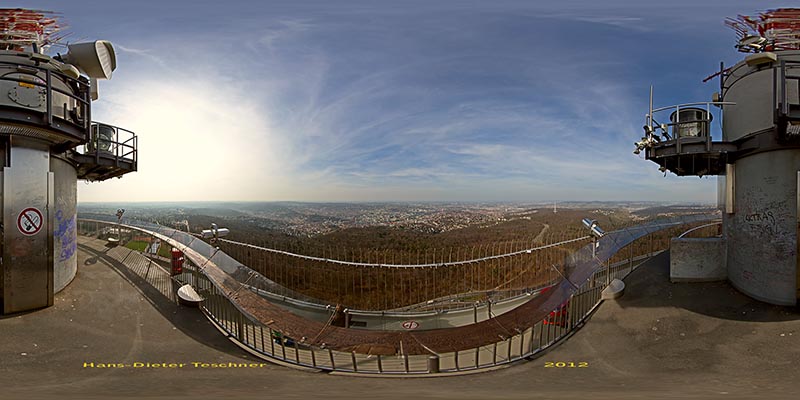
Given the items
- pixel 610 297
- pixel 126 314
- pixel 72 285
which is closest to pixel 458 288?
pixel 610 297

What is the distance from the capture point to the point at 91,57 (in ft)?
26.5

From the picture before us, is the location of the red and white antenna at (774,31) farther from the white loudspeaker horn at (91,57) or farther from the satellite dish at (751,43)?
the white loudspeaker horn at (91,57)

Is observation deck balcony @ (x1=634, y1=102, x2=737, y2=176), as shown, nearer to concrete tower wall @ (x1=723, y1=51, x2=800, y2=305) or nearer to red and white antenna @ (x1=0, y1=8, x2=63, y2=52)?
concrete tower wall @ (x1=723, y1=51, x2=800, y2=305)

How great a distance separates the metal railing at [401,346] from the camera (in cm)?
585

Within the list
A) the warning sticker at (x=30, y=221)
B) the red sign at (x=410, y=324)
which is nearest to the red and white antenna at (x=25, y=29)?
the warning sticker at (x=30, y=221)

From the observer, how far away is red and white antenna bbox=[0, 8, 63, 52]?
7.62 meters

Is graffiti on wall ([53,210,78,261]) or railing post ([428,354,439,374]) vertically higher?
graffiti on wall ([53,210,78,261])

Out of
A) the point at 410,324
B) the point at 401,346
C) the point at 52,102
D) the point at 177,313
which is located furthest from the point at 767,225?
the point at 52,102

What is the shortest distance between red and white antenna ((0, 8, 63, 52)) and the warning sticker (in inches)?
135

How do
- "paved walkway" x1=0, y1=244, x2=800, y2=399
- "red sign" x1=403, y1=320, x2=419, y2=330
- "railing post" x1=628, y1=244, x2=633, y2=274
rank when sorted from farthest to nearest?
"railing post" x1=628, y1=244, x2=633, y2=274, "red sign" x1=403, y1=320, x2=419, y2=330, "paved walkway" x1=0, y1=244, x2=800, y2=399

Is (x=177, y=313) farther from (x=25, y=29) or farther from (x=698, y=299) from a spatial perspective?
(x=698, y=299)

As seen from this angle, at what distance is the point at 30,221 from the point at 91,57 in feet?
12.1

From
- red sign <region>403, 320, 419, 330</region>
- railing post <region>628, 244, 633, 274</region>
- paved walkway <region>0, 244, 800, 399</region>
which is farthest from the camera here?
railing post <region>628, 244, 633, 274</region>

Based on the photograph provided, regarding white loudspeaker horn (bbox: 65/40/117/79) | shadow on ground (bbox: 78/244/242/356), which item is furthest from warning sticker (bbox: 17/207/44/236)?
white loudspeaker horn (bbox: 65/40/117/79)
